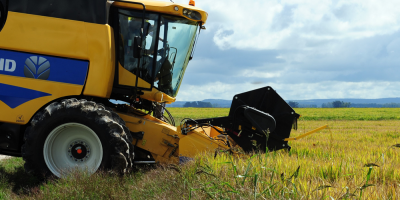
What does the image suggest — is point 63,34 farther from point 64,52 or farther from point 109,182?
point 109,182

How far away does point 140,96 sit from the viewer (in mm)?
5980

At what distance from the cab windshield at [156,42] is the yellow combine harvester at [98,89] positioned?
0.06ft

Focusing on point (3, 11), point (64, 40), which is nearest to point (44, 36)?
point (64, 40)

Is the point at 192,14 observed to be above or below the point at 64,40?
above

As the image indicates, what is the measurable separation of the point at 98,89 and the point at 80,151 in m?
1.02

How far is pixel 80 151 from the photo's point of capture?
5.14 m

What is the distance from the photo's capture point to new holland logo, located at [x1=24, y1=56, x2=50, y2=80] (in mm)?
5324

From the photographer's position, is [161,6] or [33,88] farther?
[161,6]

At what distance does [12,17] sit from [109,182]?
3.21m

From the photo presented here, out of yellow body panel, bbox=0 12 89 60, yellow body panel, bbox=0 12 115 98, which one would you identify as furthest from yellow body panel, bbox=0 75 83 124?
yellow body panel, bbox=0 12 89 60

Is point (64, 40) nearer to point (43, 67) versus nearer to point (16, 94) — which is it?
point (43, 67)

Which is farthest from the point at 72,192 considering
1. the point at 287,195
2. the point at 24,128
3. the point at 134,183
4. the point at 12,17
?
the point at 12,17

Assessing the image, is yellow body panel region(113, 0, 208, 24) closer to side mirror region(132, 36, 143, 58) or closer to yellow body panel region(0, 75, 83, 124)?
side mirror region(132, 36, 143, 58)

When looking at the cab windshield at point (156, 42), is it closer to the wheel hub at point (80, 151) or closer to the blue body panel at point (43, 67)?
the blue body panel at point (43, 67)
